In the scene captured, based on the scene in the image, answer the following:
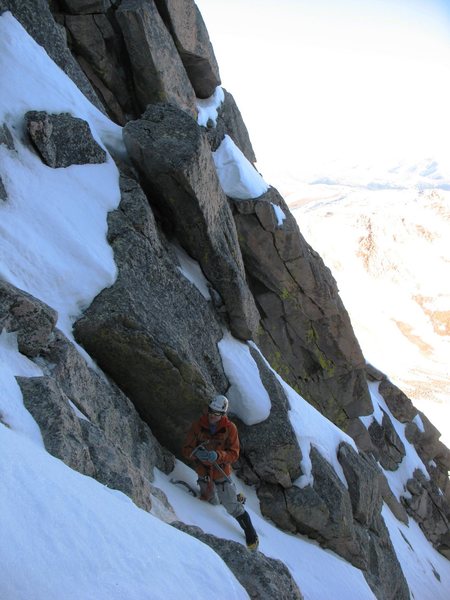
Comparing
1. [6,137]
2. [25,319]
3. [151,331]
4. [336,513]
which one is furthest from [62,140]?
[336,513]

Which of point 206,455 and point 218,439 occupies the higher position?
point 218,439

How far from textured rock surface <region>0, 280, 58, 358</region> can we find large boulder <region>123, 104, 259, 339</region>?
5995 mm

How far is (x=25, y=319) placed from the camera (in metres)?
7.62

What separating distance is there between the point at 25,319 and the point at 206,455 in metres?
4.39

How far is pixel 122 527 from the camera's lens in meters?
4.89

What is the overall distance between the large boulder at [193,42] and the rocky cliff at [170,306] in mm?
73

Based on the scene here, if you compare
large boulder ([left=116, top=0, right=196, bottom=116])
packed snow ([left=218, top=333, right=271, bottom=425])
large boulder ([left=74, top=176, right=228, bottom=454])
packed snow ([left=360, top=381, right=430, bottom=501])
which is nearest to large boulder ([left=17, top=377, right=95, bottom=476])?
large boulder ([left=74, top=176, right=228, bottom=454])

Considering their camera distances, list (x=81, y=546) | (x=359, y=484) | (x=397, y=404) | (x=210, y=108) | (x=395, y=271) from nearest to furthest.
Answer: (x=81, y=546) → (x=359, y=484) → (x=210, y=108) → (x=397, y=404) → (x=395, y=271)

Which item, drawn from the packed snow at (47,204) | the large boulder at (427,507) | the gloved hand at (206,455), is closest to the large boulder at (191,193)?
the packed snow at (47,204)

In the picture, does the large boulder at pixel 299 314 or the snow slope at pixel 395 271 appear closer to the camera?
the large boulder at pixel 299 314

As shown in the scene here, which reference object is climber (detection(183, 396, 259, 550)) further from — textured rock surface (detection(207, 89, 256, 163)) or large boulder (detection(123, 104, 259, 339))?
textured rock surface (detection(207, 89, 256, 163))

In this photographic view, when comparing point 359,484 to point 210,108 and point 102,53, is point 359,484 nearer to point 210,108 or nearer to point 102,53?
point 102,53

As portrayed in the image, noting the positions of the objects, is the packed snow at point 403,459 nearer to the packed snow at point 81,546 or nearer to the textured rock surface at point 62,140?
the textured rock surface at point 62,140

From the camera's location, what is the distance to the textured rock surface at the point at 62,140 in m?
11.0
